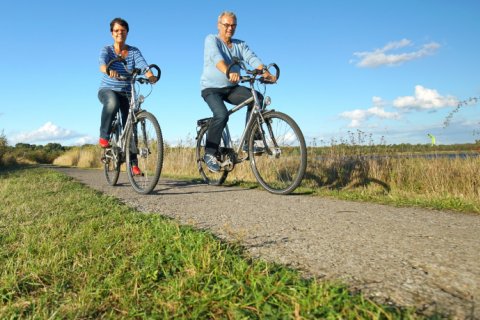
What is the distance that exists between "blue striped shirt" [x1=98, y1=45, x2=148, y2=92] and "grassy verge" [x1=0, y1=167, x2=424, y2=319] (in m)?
3.56

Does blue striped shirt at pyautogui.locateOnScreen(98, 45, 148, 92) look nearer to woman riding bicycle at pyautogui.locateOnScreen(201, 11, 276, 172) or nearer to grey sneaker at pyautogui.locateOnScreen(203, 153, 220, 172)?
woman riding bicycle at pyautogui.locateOnScreen(201, 11, 276, 172)

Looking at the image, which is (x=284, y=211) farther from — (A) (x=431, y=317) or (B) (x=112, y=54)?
(B) (x=112, y=54)

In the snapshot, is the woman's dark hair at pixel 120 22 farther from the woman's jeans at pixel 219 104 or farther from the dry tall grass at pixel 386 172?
the dry tall grass at pixel 386 172

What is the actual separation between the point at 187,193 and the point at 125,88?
213 cm

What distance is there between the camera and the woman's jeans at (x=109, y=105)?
554 cm

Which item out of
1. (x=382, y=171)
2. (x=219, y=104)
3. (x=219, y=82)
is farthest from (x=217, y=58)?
(x=382, y=171)

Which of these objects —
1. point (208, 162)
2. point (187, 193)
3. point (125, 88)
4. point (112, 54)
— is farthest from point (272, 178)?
point (112, 54)

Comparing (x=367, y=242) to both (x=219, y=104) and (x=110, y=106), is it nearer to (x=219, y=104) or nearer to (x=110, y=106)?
(x=219, y=104)

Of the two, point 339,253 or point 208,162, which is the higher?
point 208,162

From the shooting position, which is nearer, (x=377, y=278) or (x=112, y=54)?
(x=377, y=278)

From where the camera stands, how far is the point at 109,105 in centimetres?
552

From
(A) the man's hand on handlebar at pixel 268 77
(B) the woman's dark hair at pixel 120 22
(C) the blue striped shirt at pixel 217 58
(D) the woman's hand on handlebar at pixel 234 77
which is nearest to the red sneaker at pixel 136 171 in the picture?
(C) the blue striped shirt at pixel 217 58

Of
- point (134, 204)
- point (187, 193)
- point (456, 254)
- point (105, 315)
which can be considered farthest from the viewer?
point (187, 193)

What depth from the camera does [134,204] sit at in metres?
3.69
